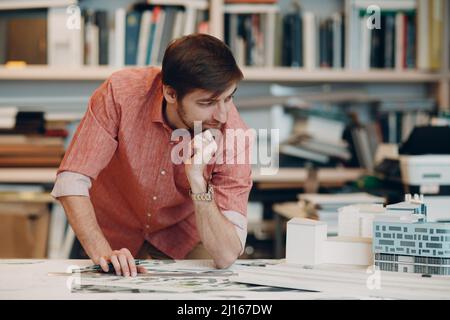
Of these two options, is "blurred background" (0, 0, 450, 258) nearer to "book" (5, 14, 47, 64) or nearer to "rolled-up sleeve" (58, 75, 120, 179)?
"book" (5, 14, 47, 64)

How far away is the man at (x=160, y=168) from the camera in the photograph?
1528mm

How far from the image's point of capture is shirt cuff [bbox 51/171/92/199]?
1.63m

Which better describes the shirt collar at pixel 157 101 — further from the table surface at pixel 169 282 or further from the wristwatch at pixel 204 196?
the table surface at pixel 169 282

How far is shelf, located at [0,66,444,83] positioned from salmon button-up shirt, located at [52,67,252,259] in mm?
891

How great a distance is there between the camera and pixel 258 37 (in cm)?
279

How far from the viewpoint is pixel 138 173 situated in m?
1.80

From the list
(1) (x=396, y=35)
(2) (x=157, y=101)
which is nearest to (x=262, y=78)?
(1) (x=396, y=35)

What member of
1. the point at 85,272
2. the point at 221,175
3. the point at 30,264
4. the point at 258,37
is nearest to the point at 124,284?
the point at 85,272

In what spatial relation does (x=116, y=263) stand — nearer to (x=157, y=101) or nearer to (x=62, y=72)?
(x=157, y=101)

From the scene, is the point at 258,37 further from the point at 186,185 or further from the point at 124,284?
the point at 124,284

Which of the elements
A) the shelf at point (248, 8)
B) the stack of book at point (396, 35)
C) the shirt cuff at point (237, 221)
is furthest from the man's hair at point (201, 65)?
the stack of book at point (396, 35)

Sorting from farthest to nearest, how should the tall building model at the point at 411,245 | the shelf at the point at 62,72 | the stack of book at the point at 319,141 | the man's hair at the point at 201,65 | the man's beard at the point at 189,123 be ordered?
the stack of book at the point at 319,141 → the shelf at the point at 62,72 → the man's beard at the point at 189,123 → the man's hair at the point at 201,65 → the tall building model at the point at 411,245

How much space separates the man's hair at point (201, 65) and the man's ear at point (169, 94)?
4 cm

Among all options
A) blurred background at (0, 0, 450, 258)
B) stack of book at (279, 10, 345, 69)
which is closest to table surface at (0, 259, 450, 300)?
blurred background at (0, 0, 450, 258)
